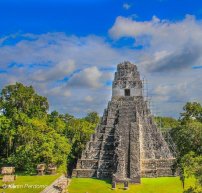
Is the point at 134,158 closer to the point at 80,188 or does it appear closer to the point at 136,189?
the point at 136,189

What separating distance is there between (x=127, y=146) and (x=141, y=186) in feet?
19.3

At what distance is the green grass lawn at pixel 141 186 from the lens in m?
31.3

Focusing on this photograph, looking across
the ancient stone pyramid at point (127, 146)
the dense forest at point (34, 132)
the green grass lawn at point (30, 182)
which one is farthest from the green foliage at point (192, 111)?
the green grass lawn at point (30, 182)

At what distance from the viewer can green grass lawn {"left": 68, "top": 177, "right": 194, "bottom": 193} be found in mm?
31266

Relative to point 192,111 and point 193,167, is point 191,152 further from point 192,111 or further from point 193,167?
point 192,111

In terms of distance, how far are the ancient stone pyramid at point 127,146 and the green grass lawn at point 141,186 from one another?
3.68ft

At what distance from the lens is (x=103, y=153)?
128 ft

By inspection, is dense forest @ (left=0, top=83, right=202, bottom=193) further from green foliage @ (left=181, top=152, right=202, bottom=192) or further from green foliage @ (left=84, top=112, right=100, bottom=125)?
green foliage @ (left=84, top=112, right=100, bottom=125)

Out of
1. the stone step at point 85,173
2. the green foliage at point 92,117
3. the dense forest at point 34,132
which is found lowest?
the stone step at point 85,173

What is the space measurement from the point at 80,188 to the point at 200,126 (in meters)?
14.7

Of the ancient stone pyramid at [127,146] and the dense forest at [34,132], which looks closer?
the ancient stone pyramid at [127,146]

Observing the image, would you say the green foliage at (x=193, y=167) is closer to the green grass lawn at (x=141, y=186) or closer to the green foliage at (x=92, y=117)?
the green grass lawn at (x=141, y=186)

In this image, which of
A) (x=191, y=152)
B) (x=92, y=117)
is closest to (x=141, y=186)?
(x=191, y=152)

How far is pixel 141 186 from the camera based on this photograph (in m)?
32.8
